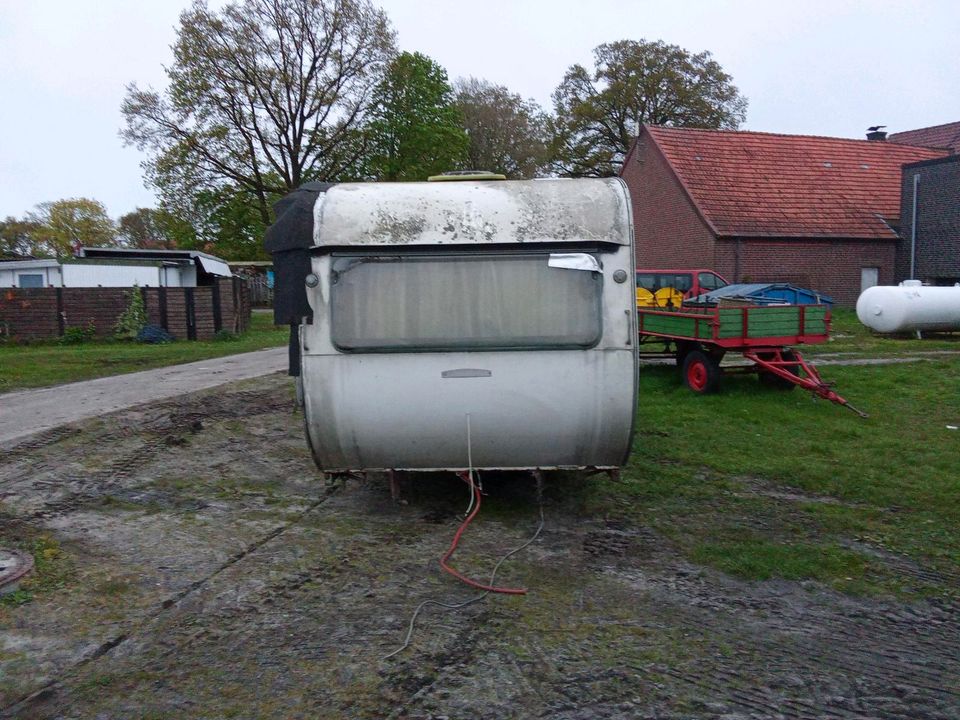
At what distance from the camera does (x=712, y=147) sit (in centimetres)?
3100

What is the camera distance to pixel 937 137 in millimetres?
36906

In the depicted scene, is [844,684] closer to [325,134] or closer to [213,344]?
[213,344]

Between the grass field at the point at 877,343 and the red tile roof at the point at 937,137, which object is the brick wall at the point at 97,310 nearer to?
the grass field at the point at 877,343

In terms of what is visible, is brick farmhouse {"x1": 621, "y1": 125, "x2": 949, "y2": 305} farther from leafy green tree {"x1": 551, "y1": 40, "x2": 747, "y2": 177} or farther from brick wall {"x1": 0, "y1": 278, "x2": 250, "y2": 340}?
brick wall {"x1": 0, "y1": 278, "x2": 250, "y2": 340}

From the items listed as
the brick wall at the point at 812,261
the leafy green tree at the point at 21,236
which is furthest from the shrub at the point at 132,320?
the leafy green tree at the point at 21,236

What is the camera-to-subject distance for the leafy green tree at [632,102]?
1719 inches

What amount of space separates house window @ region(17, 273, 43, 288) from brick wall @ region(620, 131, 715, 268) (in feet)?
61.4

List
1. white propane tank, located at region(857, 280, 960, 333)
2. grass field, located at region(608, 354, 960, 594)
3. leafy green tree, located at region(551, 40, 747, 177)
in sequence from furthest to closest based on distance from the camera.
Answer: leafy green tree, located at region(551, 40, 747, 177) < white propane tank, located at region(857, 280, 960, 333) < grass field, located at region(608, 354, 960, 594)

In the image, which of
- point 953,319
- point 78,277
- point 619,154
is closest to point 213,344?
point 78,277

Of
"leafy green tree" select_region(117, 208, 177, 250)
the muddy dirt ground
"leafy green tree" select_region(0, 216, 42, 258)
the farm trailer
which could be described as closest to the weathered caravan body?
the muddy dirt ground

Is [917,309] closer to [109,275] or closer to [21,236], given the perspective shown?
[109,275]

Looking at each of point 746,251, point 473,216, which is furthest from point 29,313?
point 746,251

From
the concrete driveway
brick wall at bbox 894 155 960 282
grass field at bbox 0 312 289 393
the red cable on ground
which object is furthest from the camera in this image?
brick wall at bbox 894 155 960 282

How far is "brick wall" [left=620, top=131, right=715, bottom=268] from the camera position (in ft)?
94.0
